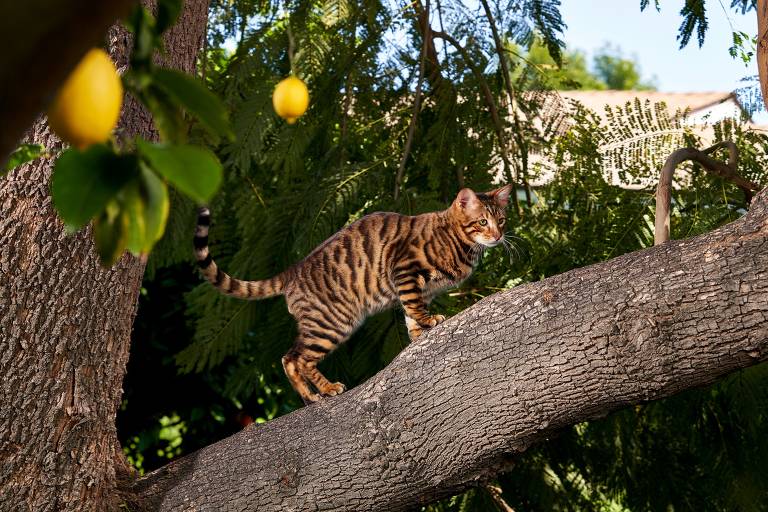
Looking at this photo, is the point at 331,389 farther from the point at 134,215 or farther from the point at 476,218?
the point at 134,215

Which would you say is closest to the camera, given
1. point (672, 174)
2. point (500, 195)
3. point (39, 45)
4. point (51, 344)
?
point (39, 45)

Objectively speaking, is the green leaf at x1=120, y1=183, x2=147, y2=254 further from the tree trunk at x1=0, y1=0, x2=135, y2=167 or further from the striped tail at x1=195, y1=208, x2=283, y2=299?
the striped tail at x1=195, y1=208, x2=283, y2=299

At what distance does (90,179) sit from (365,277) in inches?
127

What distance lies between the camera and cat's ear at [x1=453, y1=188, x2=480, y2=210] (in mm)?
3957

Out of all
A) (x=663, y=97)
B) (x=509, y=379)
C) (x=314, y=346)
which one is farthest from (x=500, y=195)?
(x=663, y=97)

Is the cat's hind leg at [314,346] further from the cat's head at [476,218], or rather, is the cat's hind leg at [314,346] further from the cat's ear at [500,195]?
the cat's ear at [500,195]

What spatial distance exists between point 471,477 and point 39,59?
7.58 feet

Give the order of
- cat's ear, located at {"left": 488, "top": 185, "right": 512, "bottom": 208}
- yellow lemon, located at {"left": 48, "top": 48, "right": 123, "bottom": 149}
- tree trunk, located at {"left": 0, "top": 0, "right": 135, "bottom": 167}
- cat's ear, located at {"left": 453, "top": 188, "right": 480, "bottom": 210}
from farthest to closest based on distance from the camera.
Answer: cat's ear, located at {"left": 488, "top": 185, "right": 512, "bottom": 208} → cat's ear, located at {"left": 453, "top": 188, "right": 480, "bottom": 210} → yellow lemon, located at {"left": 48, "top": 48, "right": 123, "bottom": 149} → tree trunk, located at {"left": 0, "top": 0, "right": 135, "bottom": 167}

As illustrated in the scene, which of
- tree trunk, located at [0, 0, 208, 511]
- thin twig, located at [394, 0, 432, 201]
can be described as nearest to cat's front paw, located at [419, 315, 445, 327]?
thin twig, located at [394, 0, 432, 201]

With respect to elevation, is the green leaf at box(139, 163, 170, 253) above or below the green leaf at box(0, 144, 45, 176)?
below

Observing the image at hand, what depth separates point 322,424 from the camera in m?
2.83

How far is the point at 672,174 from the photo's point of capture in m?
3.10

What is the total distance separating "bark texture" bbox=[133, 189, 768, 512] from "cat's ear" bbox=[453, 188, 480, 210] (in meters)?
1.31

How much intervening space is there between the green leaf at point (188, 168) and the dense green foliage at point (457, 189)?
3414 millimetres
